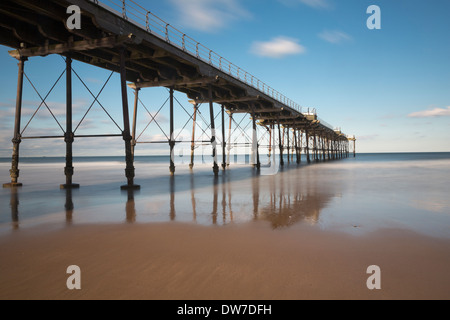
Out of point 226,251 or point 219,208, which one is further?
point 219,208

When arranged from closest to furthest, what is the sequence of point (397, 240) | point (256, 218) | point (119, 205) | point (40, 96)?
point (397, 240) < point (256, 218) < point (119, 205) < point (40, 96)

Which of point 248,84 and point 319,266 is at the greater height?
point 248,84

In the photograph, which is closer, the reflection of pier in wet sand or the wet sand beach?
the wet sand beach

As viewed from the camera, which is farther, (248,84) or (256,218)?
(248,84)

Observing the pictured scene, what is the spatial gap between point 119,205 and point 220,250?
5.21 metres

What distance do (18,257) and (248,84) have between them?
2126 centimetres

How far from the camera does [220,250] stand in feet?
14.8

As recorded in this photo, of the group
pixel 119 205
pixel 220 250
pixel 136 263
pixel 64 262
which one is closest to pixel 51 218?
pixel 119 205

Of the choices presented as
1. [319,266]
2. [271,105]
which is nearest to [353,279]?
[319,266]

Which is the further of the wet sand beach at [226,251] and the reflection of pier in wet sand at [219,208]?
the reflection of pier in wet sand at [219,208]
